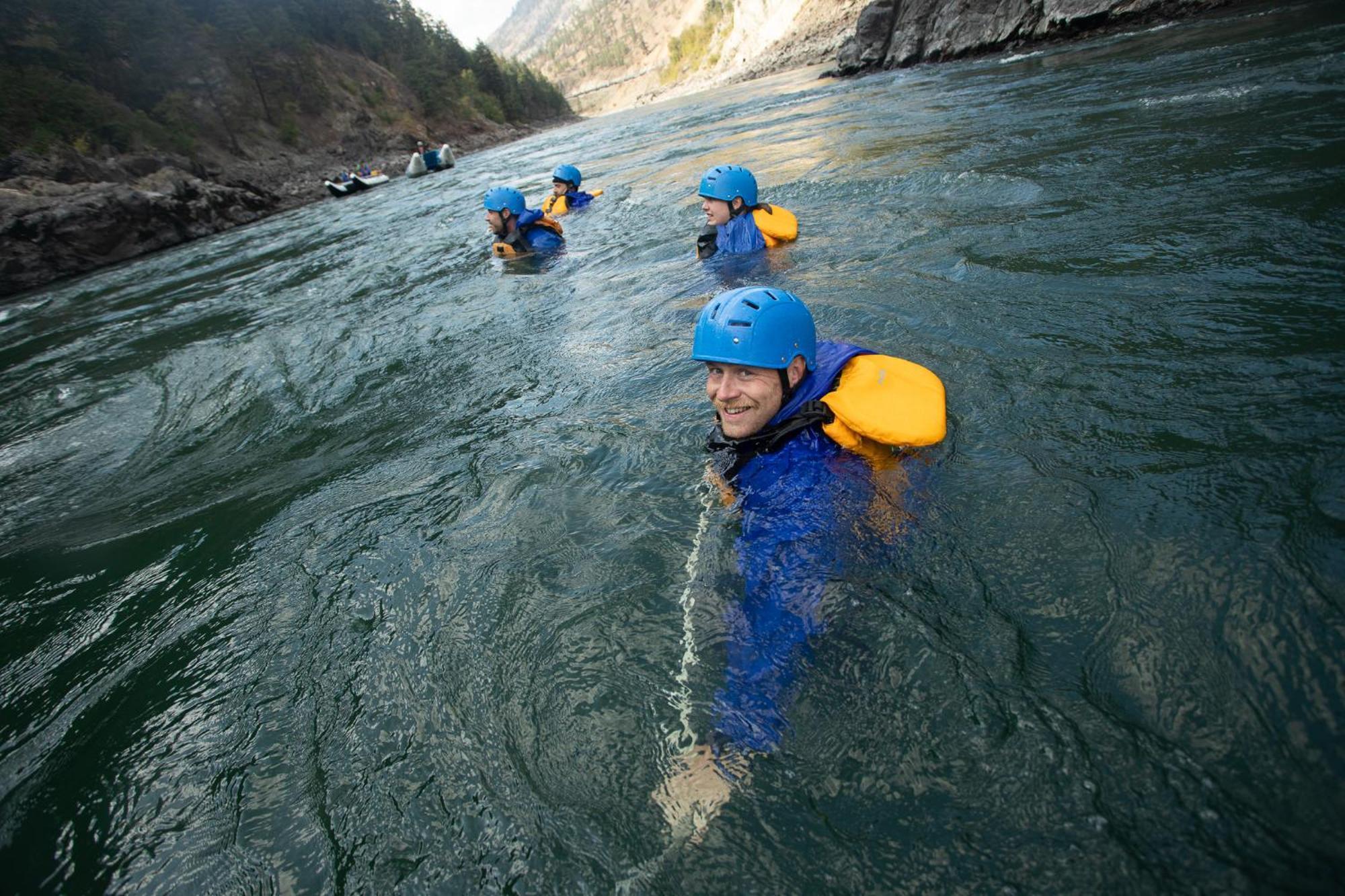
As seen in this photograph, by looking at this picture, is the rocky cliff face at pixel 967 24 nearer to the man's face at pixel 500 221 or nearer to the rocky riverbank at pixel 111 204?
the man's face at pixel 500 221

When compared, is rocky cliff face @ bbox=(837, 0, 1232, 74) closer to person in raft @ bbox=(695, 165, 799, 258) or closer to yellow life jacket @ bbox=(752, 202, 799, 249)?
yellow life jacket @ bbox=(752, 202, 799, 249)

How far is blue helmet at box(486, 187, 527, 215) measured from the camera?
991cm

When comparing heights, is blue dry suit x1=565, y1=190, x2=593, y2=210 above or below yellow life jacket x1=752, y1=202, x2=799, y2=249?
below

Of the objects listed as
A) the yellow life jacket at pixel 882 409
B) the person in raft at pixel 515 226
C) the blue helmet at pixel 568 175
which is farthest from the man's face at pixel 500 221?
the yellow life jacket at pixel 882 409

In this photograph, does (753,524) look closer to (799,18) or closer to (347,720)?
(347,720)

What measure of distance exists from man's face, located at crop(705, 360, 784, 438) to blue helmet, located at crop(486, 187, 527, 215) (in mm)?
7971

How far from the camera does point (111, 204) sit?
1986 cm

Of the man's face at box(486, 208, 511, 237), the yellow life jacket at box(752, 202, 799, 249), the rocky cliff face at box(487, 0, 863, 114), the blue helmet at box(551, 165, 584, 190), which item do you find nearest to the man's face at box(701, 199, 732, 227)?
the yellow life jacket at box(752, 202, 799, 249)

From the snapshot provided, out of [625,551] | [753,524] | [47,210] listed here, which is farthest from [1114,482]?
[47,210]

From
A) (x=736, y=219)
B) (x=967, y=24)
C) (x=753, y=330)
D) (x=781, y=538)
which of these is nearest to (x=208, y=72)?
(x=967, y=24)

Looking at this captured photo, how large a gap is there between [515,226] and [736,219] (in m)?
4.10

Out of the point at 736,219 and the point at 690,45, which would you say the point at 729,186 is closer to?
the point at 736,219

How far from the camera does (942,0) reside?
2531 centimetres

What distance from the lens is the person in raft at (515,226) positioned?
9922 millimetres
